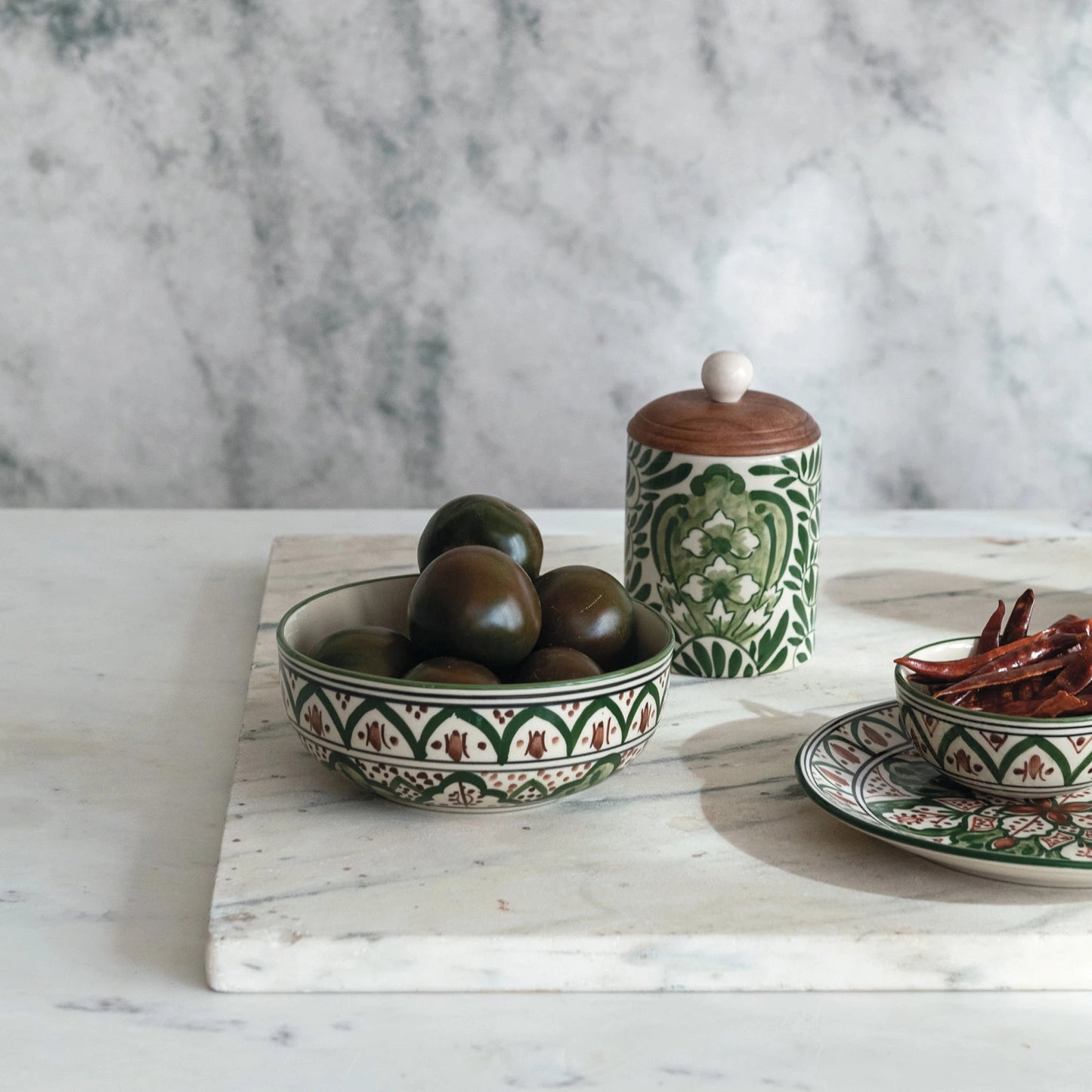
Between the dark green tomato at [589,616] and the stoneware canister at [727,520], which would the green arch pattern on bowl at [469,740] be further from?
the stoneware canister at [727,520]

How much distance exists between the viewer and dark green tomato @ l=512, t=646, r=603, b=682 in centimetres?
68

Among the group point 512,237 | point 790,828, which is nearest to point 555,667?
point 790,828

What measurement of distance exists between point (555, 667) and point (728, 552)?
25cm

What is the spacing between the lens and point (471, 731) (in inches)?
25.5

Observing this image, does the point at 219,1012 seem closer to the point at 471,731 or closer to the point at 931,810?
the point at 471,731

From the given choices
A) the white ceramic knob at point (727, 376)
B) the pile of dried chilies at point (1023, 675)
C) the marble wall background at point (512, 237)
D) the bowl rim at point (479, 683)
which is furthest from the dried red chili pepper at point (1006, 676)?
the marble wall background at point (512, 237)

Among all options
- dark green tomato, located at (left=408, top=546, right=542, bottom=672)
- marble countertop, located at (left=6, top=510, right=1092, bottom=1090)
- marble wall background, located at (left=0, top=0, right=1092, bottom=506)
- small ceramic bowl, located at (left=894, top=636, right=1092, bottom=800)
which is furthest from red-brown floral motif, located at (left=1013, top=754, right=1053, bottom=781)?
marble wall background, located at (left=0, top=0, right=1092, bottom=506)

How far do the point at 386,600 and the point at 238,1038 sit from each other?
12.2 inches

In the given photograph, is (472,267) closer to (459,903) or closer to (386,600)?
(386,600)

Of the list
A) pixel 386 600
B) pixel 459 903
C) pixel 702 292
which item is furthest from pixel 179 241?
pixel 459 903

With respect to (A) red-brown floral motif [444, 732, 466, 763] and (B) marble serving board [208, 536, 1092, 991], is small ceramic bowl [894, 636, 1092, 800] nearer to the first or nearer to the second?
(B) marble serving board [208, 536, 1092, 991]

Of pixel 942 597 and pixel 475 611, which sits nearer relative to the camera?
pixel 475 611

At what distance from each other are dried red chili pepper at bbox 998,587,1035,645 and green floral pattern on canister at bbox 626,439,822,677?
0.15 m

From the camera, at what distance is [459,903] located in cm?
62
